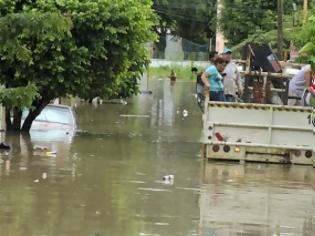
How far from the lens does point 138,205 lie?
38.1 feet

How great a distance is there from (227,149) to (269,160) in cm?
84

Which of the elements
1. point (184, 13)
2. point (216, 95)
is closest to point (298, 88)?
point (216, 95)

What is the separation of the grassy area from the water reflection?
60.1 m

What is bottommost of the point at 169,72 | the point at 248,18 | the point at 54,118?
the point at 54,118

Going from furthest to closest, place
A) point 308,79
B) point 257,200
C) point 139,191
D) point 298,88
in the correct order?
1. point 298,88
2. point 308,79
3. point 139,191
4. point 257,200

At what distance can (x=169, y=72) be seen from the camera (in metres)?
80.3

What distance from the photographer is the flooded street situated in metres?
10.3

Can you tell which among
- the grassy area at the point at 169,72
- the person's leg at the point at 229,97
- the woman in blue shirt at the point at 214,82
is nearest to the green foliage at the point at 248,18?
the person's leg at the point at 229,97

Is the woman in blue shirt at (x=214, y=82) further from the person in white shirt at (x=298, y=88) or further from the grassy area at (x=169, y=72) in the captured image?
the grassy area at (x=169, y=72)

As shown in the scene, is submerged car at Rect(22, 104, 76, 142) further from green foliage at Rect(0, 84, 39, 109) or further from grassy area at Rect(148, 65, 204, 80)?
grassy area at Rect(148, 65, 204, 80)

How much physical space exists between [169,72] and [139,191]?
222 feet

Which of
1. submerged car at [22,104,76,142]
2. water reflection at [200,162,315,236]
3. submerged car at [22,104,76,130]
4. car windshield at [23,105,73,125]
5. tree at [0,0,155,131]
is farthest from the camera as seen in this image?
car windshield at [23,105,73,125]

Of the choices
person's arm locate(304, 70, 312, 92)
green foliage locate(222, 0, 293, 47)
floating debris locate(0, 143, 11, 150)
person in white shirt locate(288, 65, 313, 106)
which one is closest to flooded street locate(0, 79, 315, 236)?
floating debris locate(0, 143, 11, 150)

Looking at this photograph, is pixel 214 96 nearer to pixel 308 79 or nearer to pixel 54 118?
pixel 308 79
